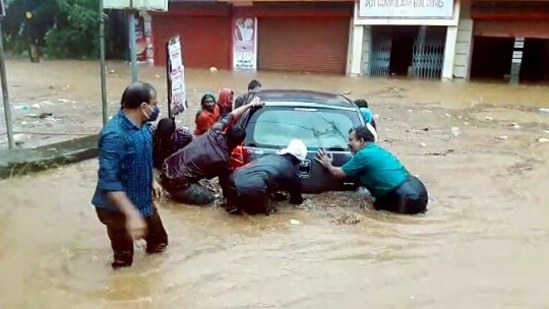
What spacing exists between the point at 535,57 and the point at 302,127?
22.4m

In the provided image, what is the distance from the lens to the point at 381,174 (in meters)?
5.59

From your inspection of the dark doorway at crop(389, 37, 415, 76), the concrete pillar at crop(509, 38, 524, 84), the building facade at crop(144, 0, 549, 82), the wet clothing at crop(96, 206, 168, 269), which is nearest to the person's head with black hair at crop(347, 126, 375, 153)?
the wet clothing at crop(96, 206, 168, 269)

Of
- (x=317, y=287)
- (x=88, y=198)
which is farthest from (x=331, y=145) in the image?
(x=88, y=198)

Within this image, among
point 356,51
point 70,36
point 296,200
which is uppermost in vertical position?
point 70,36

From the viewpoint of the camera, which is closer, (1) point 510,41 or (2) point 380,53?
(2) point 380,53

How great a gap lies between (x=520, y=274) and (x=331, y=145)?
227cm

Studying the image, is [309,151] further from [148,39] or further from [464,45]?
[148,39]

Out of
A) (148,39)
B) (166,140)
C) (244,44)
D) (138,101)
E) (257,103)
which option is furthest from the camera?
(148,39)

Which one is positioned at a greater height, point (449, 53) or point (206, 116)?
point (449, 53)

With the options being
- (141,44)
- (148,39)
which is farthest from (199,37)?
(141,44)

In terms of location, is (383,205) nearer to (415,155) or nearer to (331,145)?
(331,145)

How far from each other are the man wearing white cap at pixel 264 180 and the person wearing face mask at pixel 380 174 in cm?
38

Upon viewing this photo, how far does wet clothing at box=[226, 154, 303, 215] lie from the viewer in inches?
208

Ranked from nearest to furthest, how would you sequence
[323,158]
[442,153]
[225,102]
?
[323,158]
[225,102]
[442,153]
